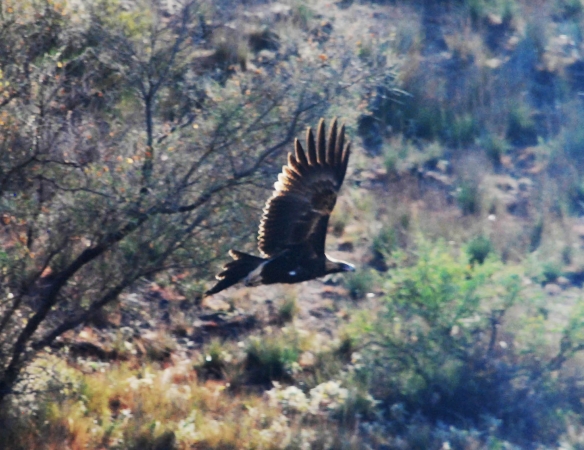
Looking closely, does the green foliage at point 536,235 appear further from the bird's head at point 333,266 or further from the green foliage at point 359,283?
the bird's head at point 333,266

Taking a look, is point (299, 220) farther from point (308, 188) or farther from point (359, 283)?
point (359, 283)

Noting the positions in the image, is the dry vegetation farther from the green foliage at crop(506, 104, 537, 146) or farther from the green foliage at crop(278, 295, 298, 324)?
the green foliage at crop(506, 104, 537, 146)

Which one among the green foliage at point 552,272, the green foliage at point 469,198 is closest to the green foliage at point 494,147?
the green foliage at point 469,198

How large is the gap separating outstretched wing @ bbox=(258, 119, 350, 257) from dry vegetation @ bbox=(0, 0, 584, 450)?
0.55m


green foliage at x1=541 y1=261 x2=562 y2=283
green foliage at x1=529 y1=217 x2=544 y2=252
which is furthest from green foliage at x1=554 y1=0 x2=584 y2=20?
A: green foliage at x1=541 y1=261 x2=562 y2=283

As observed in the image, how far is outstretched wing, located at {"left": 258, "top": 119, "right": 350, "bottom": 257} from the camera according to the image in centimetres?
690

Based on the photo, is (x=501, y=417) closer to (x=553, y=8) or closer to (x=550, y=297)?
(x=550, y=297)

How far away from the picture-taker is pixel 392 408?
9.65 metres

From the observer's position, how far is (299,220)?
23.2 ft

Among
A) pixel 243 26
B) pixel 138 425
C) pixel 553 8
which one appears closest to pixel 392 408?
pixel 138 425

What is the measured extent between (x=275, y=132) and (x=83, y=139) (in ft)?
5.74

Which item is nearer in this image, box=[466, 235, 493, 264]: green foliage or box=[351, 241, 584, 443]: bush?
box=[351, 241, 584, 443]: bush

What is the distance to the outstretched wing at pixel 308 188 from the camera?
6.90 m

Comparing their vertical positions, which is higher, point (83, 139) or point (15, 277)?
point (83, 139)
